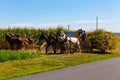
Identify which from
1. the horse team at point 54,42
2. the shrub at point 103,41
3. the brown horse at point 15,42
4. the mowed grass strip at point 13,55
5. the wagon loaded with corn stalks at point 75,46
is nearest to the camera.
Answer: the mowed grass strip at point 13,55

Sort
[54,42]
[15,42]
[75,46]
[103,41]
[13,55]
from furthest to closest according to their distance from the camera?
[103,41] < [75,46] < [15,42] < [54,42] < [13,55]

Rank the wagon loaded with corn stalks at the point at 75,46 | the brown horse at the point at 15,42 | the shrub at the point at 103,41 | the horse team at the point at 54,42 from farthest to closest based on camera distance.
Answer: the shrub at the point at 103,41 → the wagon loaded with corn stalks at the point at 75,46 → the brown horse at the point at 15,42 → the horse team at the point at 54,42

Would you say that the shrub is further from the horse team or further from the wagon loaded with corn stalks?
the horse team

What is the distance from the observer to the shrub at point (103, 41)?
106 ft

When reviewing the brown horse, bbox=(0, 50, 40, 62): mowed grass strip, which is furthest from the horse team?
bbox=(0, 50, 40, 62): mowed grass strip

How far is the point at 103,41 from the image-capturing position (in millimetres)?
32281

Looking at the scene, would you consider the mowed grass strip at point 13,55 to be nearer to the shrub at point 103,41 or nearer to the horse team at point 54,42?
the horse team at point 54,42

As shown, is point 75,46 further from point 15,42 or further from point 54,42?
point 15,42

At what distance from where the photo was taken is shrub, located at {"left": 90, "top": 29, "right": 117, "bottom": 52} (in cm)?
3222

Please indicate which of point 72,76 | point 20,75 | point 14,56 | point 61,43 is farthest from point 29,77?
point 61,43

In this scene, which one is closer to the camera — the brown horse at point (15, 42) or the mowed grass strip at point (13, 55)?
the mowed grass strip at point (13, 55)

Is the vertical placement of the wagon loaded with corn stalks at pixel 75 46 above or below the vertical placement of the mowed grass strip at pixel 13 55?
above

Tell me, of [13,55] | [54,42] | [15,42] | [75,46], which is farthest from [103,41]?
[13,55]

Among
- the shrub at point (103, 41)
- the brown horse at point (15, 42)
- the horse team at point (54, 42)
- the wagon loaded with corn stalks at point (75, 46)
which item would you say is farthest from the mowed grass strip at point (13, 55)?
the shrub at point (103, 41)
